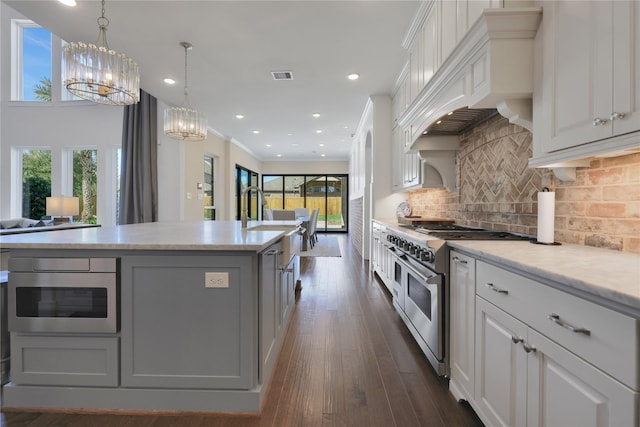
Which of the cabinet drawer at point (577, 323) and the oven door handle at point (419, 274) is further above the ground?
the cabinet drawer at point (577, 323)

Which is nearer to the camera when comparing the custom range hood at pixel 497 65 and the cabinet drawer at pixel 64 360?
the custom range hood at pixel 497 65

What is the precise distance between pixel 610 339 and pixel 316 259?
17.9 ft

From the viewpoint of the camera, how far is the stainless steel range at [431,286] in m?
1.89

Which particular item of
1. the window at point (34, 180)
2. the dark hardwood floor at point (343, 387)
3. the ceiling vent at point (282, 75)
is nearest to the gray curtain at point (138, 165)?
the window at point (34, 180)

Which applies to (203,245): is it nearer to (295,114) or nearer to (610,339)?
(610,339)

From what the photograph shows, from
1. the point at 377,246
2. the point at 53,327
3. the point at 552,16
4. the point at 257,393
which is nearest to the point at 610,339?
the point at 552,16

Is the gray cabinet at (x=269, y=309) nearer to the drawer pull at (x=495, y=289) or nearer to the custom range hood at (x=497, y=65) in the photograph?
the drawer pull at (x=495, y=289)

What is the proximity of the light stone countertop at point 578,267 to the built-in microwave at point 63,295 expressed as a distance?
1.94m

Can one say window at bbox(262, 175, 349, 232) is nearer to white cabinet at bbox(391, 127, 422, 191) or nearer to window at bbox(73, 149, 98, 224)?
window at bbox(73, 149, 98, 224)

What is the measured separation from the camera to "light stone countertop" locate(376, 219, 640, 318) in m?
0.77

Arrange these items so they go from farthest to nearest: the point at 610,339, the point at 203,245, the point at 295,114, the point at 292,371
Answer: the point at 295,114
the point at 292,371
the point at 203,245
the point at 610,339

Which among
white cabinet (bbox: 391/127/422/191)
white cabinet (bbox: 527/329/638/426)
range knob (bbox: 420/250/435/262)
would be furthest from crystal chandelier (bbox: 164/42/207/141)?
white cabinet (bbox: 527/329/638/426)

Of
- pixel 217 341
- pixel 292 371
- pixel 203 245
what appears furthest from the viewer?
pixel 292 371

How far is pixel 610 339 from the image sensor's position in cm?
79
